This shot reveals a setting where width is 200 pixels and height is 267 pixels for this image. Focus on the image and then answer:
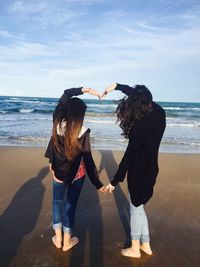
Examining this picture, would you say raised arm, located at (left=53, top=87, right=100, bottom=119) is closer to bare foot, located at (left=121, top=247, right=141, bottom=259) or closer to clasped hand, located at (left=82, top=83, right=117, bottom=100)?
clasped hand, located at (left=82, top=83, right=117, bottom=100)

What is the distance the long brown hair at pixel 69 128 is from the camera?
355 centimetres

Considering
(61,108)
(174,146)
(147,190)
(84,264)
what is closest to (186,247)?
(147,190)

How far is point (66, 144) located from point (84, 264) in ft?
4.13

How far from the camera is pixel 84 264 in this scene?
3584 mm

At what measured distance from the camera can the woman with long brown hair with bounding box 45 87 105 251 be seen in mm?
3561

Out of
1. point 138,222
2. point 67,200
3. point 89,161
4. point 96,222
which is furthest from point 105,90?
point 96,222

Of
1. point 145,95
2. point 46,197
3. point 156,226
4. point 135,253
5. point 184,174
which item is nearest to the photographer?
point 145,95

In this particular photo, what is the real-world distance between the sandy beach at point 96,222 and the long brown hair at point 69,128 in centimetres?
113

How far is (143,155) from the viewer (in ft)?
11.5

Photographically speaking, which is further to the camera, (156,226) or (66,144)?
(156,226)

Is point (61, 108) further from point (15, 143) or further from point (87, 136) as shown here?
point (15, 143)

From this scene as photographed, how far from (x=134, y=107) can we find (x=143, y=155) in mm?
493

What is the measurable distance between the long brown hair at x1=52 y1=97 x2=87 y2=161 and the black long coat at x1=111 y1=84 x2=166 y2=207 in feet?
1.74

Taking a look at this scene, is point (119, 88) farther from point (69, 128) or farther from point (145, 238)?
point (145, 238)
